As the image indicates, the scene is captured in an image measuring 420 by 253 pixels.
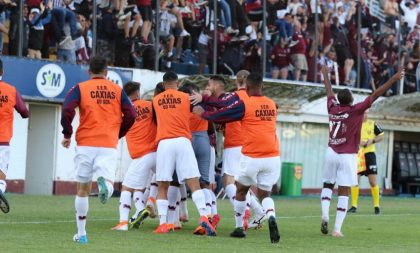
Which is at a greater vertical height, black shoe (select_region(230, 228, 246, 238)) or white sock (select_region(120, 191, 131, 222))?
white sock (select_region(120, 191, 131, 222))

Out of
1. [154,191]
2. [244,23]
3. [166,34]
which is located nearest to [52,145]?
[166,34]

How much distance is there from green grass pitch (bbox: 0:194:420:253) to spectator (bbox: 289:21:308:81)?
37.0 ft

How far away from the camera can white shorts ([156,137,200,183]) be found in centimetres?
1570

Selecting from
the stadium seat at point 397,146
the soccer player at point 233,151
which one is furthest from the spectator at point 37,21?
the stadium seat at point 397,146

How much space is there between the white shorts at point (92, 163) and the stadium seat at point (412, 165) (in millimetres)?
26367

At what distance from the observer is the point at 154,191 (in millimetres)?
17609

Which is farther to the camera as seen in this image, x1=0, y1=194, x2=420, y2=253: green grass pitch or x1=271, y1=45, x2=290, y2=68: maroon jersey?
x1=271, y1=45, x2=290, y2=68: maroon jersey

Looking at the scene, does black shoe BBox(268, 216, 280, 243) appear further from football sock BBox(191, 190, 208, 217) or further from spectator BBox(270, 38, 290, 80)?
spectator BBox(270, 38, 290, 80)

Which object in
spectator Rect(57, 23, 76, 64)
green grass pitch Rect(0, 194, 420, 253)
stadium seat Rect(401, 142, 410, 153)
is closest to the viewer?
green grass pitch Rect(0, 194, 420, 253)

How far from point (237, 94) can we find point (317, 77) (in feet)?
64.7

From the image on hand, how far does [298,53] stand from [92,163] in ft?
67.1

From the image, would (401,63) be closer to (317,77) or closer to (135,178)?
(317,77)

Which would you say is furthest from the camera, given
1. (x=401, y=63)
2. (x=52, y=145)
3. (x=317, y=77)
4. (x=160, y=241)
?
(x=401, y=63)

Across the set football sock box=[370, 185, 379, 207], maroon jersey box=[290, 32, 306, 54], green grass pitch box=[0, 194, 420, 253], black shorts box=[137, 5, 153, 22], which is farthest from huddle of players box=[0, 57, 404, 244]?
maroon jersey box=[290, 32, 306, 54]
